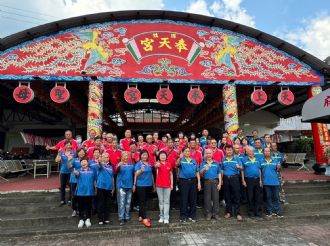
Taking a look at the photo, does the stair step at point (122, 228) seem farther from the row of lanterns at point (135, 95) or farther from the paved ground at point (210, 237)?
the row of lanterns at point (135, 95)

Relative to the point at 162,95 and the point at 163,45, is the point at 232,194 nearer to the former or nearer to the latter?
the point at 162,95

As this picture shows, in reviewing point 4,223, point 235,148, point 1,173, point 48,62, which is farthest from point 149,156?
point 1,173

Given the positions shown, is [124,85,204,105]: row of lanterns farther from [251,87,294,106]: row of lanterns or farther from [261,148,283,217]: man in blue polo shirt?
[261,148,283,217]: man in blue polo shirt

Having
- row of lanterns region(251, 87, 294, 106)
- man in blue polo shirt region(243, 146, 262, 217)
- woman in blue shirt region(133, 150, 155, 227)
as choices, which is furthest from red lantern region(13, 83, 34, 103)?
row of lanterns region(251, 87, 294, 106)

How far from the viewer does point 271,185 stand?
558cm

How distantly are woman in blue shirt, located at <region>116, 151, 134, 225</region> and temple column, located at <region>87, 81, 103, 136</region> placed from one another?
3.75m

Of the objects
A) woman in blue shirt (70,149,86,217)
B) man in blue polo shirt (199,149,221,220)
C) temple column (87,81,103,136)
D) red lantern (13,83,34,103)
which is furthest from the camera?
temple column (87,81,103,136)

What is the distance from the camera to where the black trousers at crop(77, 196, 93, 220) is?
507 centimetres

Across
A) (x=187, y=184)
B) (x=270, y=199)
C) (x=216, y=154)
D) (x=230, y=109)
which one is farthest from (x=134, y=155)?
(x=230, y=109)

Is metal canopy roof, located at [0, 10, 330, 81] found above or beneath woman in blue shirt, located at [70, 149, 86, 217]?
above

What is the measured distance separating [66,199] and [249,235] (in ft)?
14.2

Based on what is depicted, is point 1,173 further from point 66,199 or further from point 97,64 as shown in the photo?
point 97,64

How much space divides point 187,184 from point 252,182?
4.91 feet

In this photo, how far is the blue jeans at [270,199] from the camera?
5621 mm
